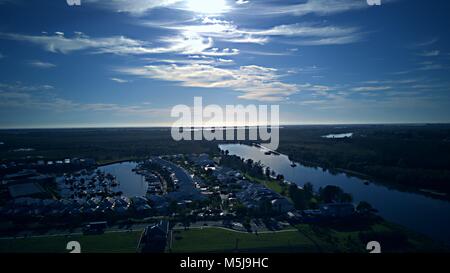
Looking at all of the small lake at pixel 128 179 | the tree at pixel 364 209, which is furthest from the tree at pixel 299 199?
the small lake at pixel 128 179

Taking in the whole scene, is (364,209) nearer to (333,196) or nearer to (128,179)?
(333,196)

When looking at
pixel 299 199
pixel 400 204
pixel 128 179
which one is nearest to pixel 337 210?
pixel 299 199

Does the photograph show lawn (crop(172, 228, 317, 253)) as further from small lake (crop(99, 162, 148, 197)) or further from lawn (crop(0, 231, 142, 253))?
small lake (crop(99, 162, 148, 197))

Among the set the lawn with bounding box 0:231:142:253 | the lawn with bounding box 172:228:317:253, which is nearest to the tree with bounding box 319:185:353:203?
the lawn with bounding box 172:228:317:253

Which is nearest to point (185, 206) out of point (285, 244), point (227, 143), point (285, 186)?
point (285, 244)

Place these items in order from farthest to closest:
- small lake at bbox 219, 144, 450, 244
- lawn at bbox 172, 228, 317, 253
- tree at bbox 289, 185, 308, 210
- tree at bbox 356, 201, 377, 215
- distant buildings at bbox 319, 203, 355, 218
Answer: tree at bbox 289, 185, 308, 210
tree at bbox 356, 201, 377, 215
small lake at bbox 219, 144, 450, 244
distant buildings at bbox 319, 203, 355, 218
lawn at bbox 172, 228, 317, 253

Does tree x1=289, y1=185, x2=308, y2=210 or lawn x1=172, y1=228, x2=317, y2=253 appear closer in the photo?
lawn x1=172, y1=228, x2=317, y2=253

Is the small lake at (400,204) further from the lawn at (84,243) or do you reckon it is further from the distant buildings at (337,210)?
the lawn at (84,243)
